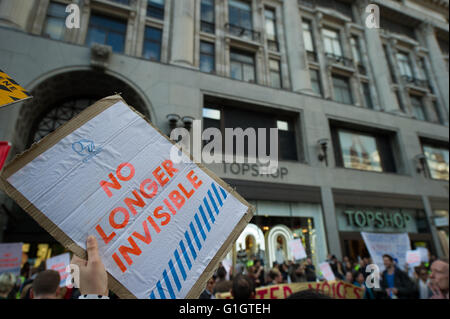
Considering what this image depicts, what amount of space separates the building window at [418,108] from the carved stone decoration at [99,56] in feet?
Result: 78.8

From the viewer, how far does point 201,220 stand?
2.52 m

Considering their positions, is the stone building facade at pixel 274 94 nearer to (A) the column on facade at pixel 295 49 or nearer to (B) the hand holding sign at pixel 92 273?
(A) the column on facade at pixel 295 49

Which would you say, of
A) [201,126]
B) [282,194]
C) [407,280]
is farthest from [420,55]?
[407,280]

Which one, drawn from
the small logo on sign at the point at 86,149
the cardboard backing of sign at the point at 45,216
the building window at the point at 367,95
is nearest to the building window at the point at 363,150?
the building window at the point at 367,95

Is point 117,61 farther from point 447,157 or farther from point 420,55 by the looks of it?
point 420,55

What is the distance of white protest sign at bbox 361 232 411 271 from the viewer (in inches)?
340

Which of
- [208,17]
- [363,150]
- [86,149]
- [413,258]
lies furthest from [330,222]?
[208,17]

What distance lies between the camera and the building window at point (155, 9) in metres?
14.6

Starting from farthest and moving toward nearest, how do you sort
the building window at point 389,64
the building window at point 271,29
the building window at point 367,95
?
the building window at point 389,64
the building window at point 367,95
the building window at point 271,29

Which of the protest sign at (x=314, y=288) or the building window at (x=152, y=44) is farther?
the building window at (x=152, y=44)

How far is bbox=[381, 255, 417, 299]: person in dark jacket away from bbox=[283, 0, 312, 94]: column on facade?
12230 millimetres

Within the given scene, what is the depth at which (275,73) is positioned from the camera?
16828mm

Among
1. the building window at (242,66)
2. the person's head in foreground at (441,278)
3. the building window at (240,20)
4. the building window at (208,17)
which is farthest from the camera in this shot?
the building window at (240,20)
